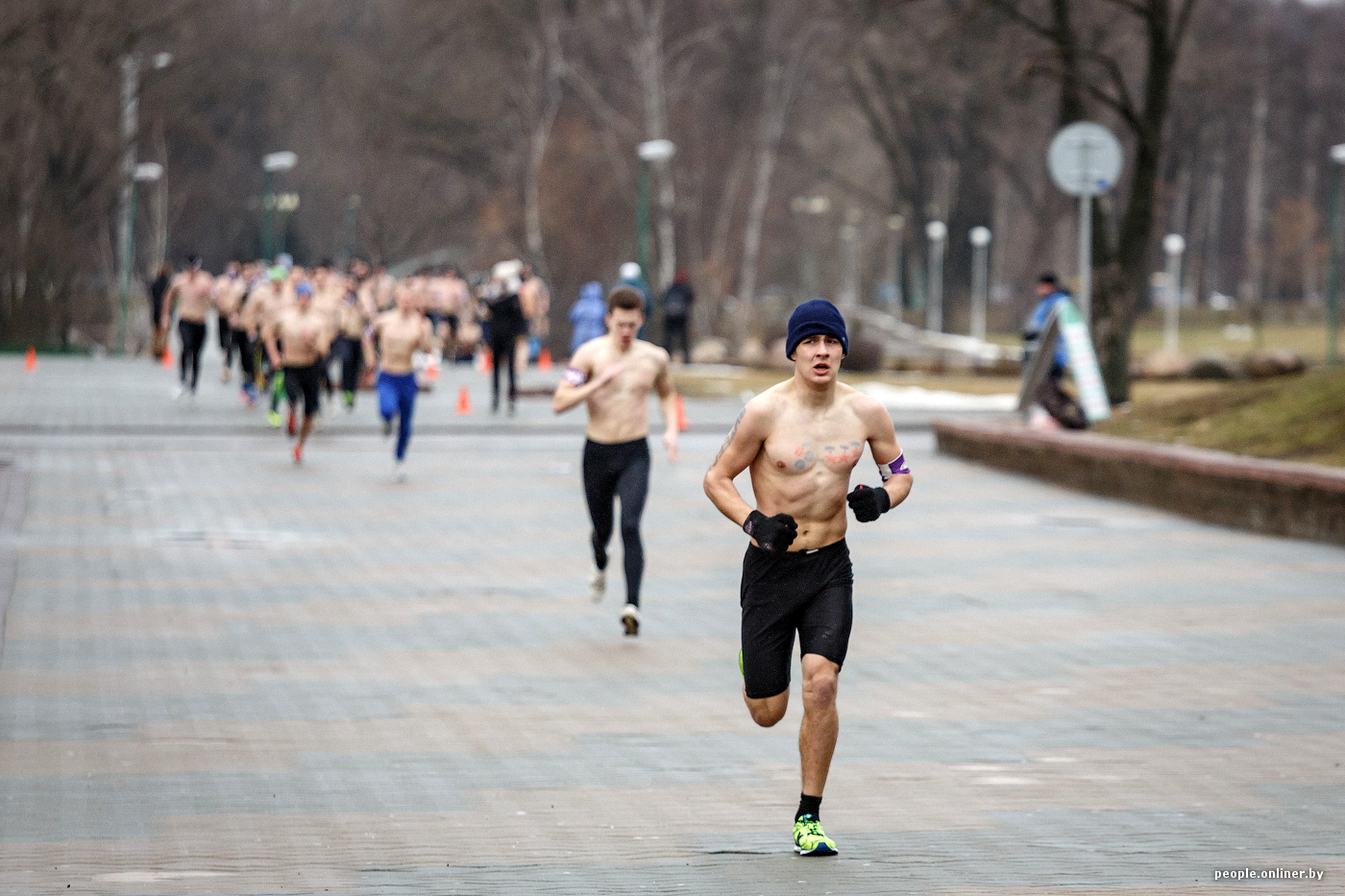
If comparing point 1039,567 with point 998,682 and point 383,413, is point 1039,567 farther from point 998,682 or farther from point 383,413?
point 383,413

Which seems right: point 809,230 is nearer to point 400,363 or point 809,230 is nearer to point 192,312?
point 192,312

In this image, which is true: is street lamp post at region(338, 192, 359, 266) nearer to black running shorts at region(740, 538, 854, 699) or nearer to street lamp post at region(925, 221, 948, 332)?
street lamp post at region(925, 221, 948, 332)

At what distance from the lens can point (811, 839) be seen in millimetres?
6746

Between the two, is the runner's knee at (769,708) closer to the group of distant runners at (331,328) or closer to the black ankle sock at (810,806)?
the black ankle sock at (810,806)

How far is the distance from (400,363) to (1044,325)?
24.1ft

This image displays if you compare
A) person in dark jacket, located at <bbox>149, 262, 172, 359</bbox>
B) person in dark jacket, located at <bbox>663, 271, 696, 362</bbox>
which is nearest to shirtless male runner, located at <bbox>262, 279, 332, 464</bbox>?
person in dark jacket, located at <bbox>149, 262, 172, 359</bbox>

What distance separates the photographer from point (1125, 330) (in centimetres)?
2995

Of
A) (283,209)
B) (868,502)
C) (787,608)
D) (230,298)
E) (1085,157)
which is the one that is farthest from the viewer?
(283,209)

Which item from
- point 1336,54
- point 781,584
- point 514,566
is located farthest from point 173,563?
point 1336,54

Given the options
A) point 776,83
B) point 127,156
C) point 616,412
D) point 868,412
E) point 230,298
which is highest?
point 776,83

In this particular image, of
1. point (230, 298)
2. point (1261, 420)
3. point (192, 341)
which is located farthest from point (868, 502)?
point (230, 298)

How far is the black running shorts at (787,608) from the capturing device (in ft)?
22.9

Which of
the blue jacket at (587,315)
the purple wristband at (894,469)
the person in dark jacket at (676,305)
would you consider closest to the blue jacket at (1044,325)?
the blue jacket at (587,315)

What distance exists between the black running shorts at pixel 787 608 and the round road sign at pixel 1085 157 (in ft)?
47.1
